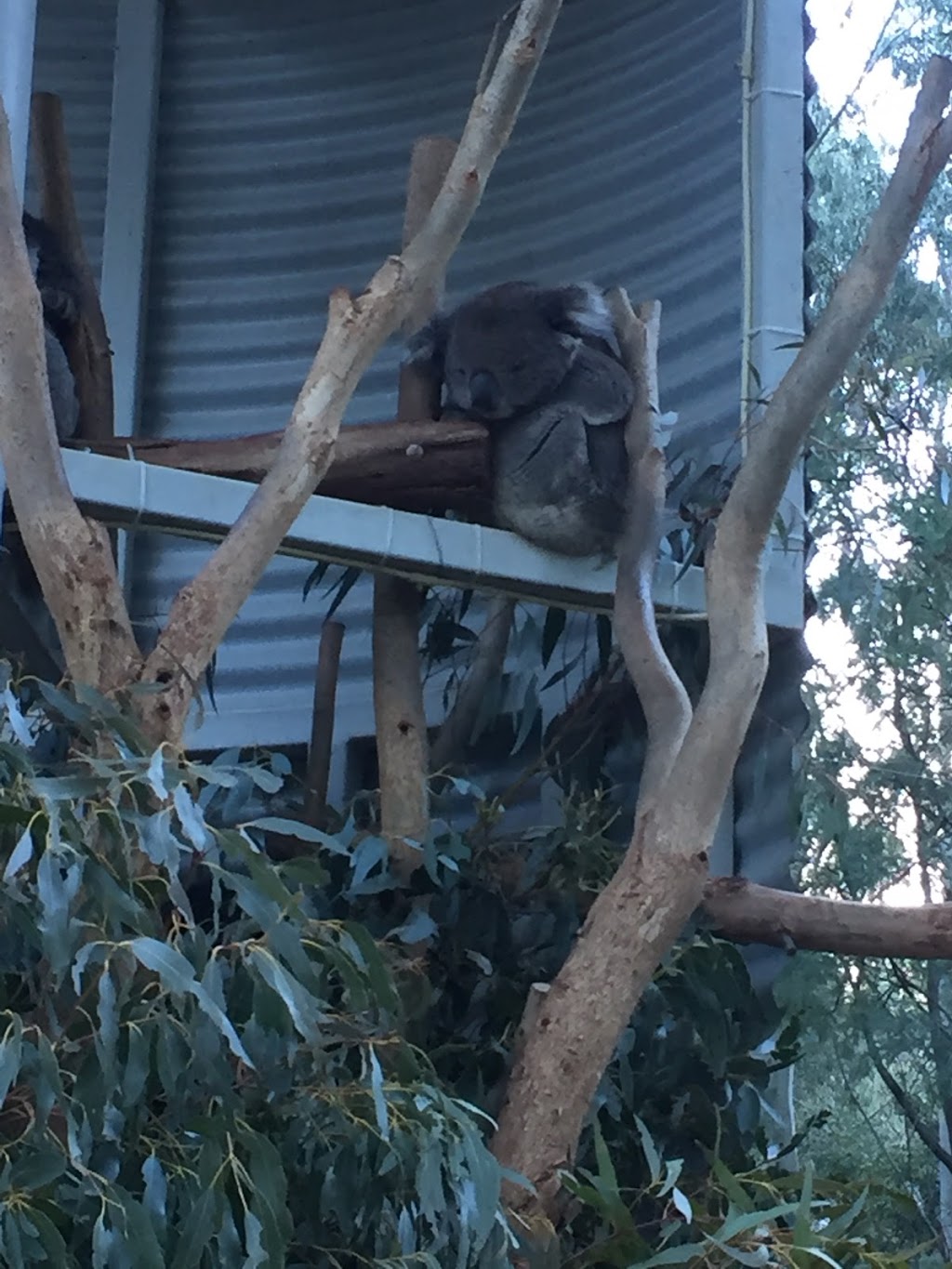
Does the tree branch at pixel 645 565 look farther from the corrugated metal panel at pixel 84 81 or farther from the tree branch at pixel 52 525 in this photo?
the corrugated metal panel at pixel 84 81

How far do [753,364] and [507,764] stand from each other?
0.97 meters

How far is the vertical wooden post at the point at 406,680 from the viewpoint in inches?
82.4

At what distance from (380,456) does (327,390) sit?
542 millimetres

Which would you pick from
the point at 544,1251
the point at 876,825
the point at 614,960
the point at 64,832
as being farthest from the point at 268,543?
the point at 876,825

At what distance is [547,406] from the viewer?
2189 mm

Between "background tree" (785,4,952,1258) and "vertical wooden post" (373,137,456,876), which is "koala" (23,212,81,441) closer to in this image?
"vertical wooden post" (373,137,456,876)

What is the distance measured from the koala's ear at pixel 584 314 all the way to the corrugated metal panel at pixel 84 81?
154 cm

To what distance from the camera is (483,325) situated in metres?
2.29

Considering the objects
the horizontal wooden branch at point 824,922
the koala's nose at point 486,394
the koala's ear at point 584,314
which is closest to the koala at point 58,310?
the koala's nose at point 486,394

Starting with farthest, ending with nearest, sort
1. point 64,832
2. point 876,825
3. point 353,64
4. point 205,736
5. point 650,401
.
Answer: point 353,64 < point 205,736 < point 876,825 < point 650,401 < point 64,832

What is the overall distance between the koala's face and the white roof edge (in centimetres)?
19

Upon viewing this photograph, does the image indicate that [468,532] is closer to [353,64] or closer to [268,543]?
[268,543]

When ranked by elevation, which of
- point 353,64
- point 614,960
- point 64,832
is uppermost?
point 353,64

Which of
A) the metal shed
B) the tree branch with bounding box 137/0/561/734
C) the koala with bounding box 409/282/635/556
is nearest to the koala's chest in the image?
the koala with bounding box 409/282/635/556
